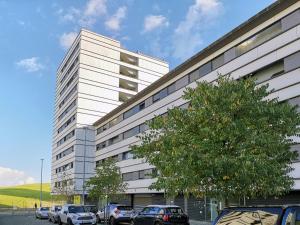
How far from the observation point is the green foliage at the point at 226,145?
13898 millimetres

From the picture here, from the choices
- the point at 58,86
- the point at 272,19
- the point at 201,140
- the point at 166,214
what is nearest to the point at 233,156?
the point at 201,140

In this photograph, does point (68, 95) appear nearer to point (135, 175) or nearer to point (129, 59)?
point (129, 59)

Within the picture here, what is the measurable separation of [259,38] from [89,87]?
4450 centimetres

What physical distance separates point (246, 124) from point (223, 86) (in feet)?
5.82

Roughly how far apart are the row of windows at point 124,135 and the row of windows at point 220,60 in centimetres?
233

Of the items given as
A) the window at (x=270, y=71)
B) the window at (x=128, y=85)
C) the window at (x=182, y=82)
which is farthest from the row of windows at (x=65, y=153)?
the window at (x=270, y=71)

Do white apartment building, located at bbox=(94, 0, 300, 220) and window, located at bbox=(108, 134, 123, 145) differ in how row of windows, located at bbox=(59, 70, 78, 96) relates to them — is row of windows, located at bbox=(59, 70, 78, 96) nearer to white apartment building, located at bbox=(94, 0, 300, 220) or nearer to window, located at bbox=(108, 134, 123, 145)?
window, located at bbox=(108, 134, 123, 145)

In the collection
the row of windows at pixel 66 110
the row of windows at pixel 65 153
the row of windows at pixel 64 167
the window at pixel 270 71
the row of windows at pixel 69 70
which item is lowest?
the row of windows at pixel 64 167

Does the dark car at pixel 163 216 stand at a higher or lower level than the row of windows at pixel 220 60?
lower

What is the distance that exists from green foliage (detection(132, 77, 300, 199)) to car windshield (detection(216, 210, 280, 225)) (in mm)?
5651

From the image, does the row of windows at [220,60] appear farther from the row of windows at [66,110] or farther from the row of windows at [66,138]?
the row of windows at [66,138]

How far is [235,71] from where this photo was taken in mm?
29438

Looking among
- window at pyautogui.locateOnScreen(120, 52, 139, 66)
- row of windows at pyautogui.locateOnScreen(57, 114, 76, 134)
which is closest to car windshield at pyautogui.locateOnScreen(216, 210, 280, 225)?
row of windows at pyautogui.locateOnScreen(57, 114, 76, 134)

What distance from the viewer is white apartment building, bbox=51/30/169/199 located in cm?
6794
